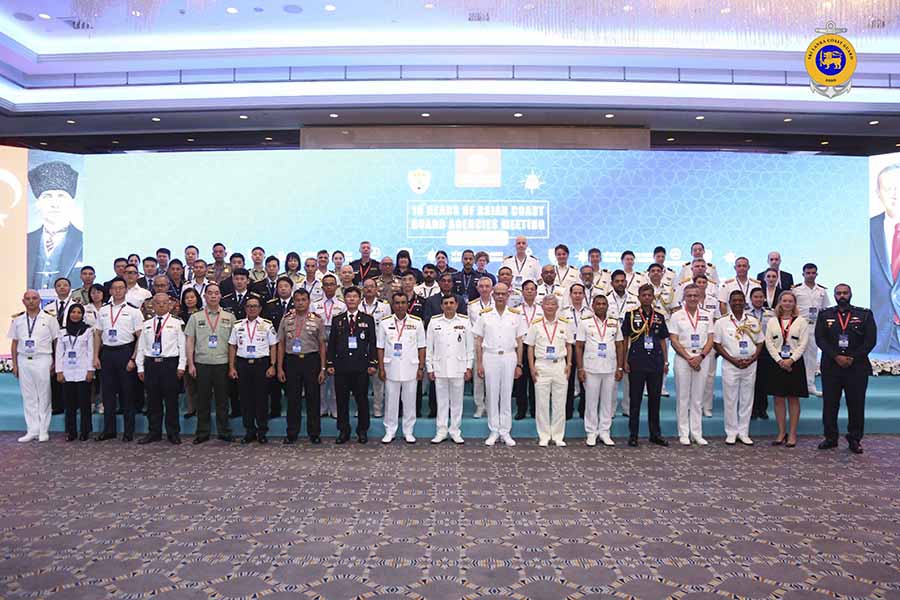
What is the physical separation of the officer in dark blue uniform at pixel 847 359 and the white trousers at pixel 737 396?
672mm

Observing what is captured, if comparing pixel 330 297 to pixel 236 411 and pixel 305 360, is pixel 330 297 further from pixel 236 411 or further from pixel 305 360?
pixel 236 411

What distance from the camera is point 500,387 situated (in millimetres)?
6355

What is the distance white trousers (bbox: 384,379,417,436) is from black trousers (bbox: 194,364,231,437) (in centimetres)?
164

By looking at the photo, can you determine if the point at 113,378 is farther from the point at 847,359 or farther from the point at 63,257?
the point at 847,359

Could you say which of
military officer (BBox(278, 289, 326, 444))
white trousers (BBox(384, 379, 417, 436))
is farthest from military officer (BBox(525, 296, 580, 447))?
military officer (BBox(278, 289, 326, 444))

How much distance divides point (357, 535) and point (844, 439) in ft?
17.8

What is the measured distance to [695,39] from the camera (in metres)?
8.77

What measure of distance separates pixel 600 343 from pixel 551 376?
0.58 m

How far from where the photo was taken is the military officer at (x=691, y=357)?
631 centimetres

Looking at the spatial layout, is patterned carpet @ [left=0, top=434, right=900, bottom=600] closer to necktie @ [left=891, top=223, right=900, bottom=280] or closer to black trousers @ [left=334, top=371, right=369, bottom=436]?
black trousers @ [left=334, top=371, right=369, bottom=436]

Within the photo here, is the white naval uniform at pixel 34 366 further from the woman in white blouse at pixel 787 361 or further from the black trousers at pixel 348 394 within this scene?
the woman in white blouse at pixel 787 361

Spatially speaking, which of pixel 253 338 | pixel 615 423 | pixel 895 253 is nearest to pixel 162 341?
pixel 253 338

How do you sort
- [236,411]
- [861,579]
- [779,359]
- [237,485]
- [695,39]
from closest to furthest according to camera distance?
[861,579], [237,485], [779,359], [236,411], [695,39]

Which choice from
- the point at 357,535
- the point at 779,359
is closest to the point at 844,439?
the point at 779,359
